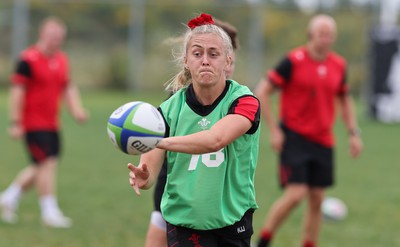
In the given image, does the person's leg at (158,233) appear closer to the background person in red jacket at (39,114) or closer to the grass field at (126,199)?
the grass field at (126,199)

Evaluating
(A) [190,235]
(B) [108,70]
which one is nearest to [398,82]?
(B) [108,70]

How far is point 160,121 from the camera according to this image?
378cm

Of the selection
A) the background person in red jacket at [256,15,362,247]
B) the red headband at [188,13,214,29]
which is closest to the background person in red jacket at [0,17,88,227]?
the background person in red jacket at [256,15,362,247]

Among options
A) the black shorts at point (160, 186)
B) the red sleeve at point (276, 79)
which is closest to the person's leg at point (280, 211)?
the red sleeve at point (276, 79)

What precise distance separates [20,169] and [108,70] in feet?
61.8

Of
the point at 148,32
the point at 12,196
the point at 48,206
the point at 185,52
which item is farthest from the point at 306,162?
the point at 148,32

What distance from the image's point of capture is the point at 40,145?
335 inches

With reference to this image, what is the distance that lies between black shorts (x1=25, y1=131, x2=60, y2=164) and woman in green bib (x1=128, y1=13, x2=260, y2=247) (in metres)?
4.42

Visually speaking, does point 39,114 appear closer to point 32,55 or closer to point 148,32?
point 32,55

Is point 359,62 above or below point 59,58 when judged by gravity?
below

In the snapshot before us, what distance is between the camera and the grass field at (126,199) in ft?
25.0

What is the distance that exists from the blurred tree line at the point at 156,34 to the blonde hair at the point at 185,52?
2557 centimetres

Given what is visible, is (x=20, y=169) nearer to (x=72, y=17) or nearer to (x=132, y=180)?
(x=132, y=180)

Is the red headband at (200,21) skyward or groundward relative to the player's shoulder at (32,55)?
skyward
